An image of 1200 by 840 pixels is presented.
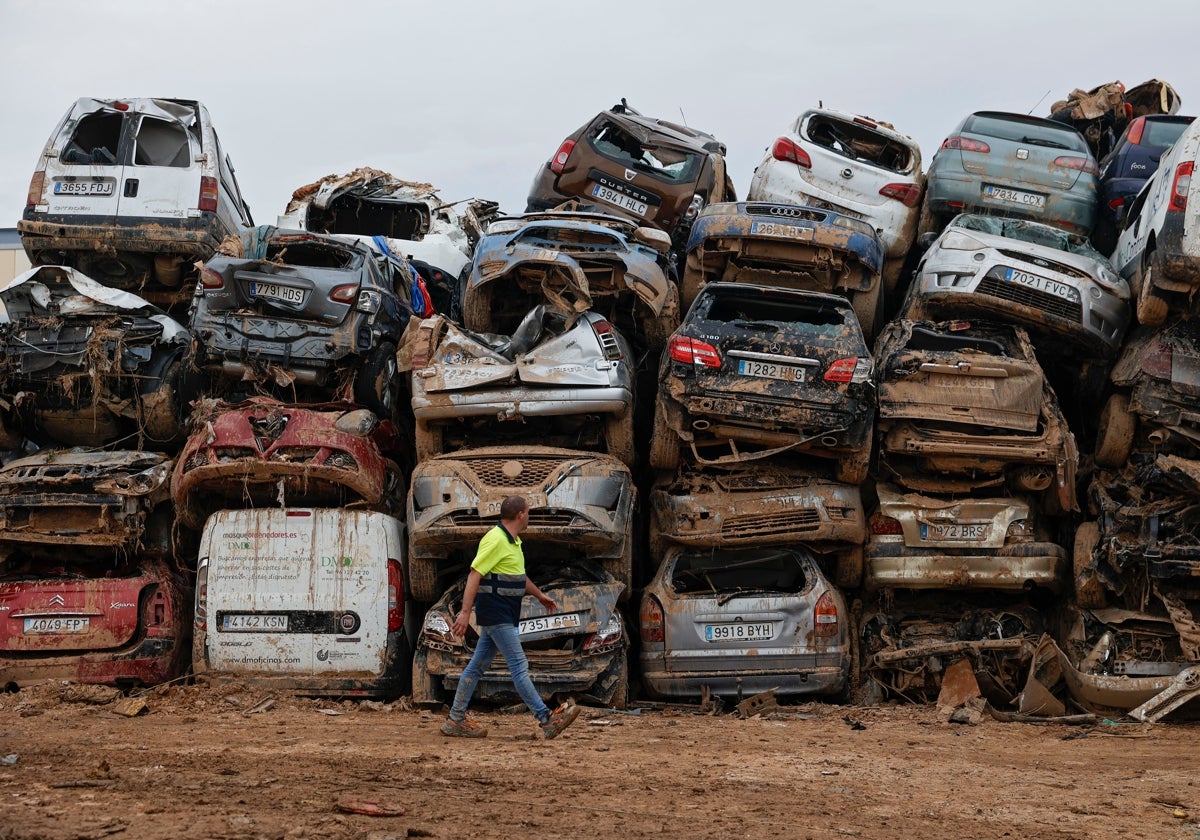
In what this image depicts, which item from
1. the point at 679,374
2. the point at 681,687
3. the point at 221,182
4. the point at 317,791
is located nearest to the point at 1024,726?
the point at 681,687

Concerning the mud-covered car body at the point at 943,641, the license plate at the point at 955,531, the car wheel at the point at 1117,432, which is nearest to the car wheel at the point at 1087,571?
the mud-covered car body at the point at 943,641

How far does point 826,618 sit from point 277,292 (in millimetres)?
5210

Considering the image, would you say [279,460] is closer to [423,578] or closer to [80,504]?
[423,578]

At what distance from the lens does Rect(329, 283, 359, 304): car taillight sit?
37.2ft

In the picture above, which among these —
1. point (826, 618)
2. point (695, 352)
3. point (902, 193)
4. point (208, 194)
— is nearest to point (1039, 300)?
point (902, 193)

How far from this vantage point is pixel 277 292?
1126 cm

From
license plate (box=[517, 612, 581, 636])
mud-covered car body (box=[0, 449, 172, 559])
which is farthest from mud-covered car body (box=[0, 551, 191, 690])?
license plate (box=[517, 612, 581, 636])

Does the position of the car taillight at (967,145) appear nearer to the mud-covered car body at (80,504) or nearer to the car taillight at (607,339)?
the car taillight at (607,339)

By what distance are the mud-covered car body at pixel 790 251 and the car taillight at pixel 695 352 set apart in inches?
85.4

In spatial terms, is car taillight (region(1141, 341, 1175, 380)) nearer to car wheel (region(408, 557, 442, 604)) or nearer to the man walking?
the man walking

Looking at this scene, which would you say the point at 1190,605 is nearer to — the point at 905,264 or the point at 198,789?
the point at 905,264

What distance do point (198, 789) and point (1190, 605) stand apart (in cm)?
747

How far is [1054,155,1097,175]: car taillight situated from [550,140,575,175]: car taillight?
508 cm

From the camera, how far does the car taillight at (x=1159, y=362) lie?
10.8 metres
